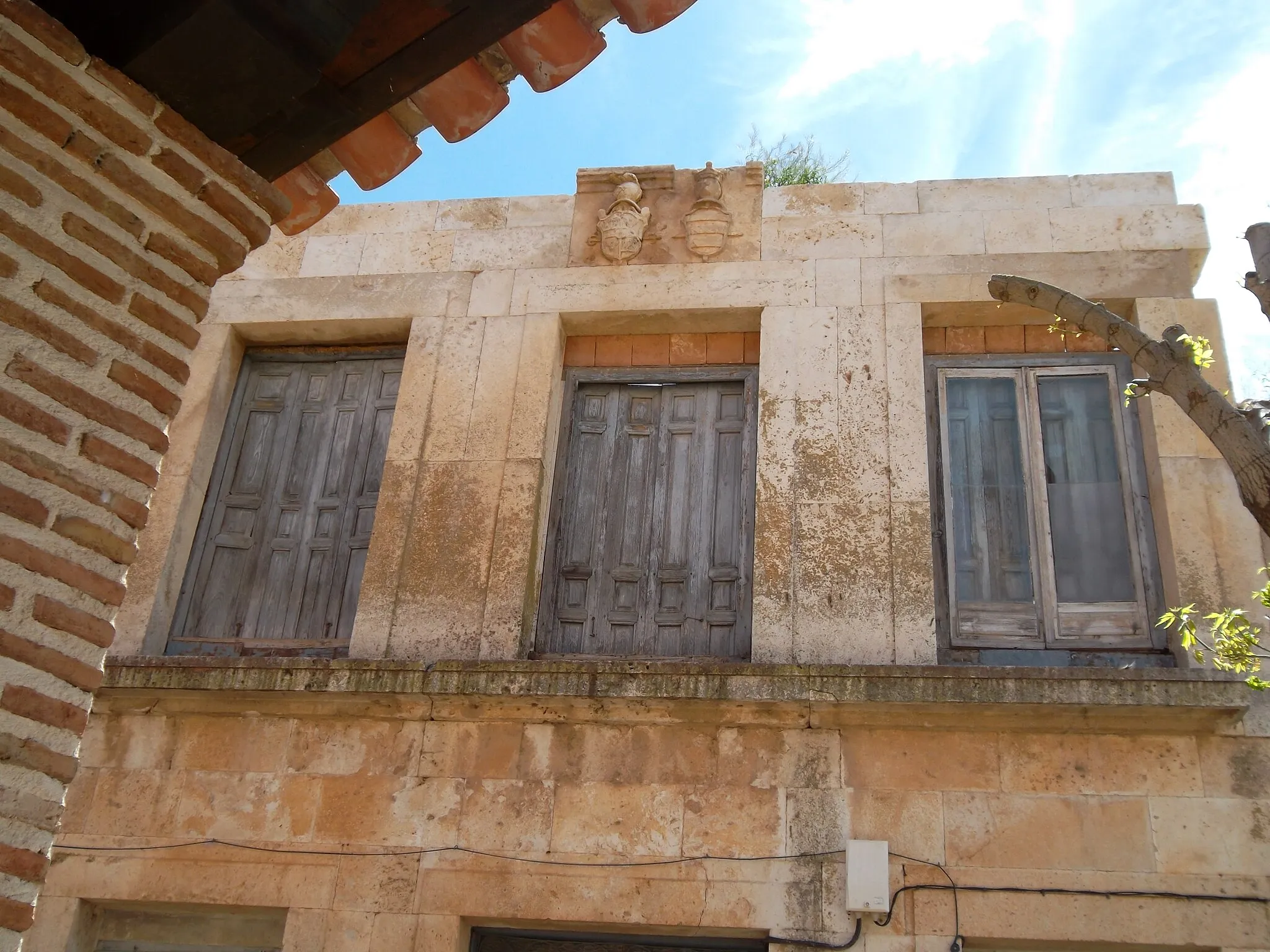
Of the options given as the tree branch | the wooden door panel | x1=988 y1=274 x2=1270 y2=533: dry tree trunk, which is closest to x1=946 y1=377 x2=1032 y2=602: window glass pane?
the wooden door panel

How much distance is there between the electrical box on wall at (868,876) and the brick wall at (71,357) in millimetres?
3903

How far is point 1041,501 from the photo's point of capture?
7.25 m

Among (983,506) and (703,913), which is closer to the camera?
(703,913)

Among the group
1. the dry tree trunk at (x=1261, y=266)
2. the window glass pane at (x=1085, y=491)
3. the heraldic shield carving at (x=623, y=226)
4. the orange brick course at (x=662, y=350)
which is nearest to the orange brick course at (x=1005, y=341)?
the window glass pane at (x=1085, y=491)

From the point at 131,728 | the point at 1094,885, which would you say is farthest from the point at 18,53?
the point at 1094,885

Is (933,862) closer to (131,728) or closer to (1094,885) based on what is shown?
(1094,885)

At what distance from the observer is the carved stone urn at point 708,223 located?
26.4 feet

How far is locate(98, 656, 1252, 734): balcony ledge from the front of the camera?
6.03 metres

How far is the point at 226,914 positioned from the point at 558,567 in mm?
2630

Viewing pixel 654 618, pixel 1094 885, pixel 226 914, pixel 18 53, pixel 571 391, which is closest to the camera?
pixel 18 53

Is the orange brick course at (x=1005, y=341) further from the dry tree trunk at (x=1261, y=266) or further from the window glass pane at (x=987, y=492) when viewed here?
the dry tree trunk at (x=1261, y=266)

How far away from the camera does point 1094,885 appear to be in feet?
19.1

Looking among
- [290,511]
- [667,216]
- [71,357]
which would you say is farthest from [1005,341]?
[71,357]

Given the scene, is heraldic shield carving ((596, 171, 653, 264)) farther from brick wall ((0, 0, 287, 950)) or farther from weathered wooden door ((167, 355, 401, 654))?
brick wall ((0, 0, 287, 950))
